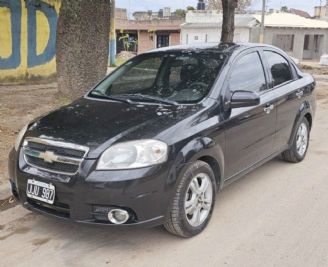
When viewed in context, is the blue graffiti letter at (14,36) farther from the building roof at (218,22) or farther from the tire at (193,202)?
the building roof at (218,22)

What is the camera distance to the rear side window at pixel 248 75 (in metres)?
4.85

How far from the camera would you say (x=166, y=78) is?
499cm

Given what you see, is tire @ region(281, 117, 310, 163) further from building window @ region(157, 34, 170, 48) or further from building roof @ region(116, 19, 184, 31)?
building window @ region(157, 34, 170, 48)

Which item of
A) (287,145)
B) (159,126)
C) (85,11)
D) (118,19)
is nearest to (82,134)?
(159,126)

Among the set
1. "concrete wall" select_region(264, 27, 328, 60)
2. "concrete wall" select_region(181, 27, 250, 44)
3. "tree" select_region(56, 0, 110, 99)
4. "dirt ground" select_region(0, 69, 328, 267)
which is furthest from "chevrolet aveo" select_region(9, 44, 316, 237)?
"concrete wall" select_region(181, 27, 250, 44)

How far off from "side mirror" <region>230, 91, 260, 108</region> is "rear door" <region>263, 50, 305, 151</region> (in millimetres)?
1012

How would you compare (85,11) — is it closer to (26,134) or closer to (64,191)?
(26,134)

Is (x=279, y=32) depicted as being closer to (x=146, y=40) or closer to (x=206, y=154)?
(x=146, y=40)

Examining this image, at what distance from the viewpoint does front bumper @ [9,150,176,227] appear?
3.60m

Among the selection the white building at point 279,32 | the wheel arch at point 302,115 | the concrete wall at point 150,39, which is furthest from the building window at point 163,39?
the wheel arch at point 302,115

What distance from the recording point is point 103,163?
3.66 m

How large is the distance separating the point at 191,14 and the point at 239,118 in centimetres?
3971

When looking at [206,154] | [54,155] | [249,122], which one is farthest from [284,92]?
[54,155]

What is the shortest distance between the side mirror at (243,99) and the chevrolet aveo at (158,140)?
0.03 ft
